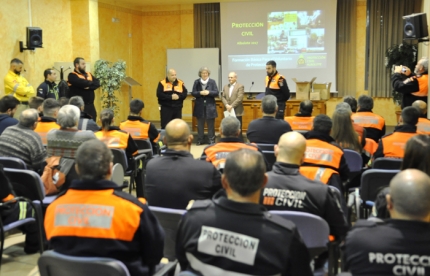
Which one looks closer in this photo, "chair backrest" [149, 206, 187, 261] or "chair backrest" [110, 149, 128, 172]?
"chair backrest" [149, 206, 187, 261]

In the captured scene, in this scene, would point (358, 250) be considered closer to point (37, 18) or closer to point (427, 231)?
point (427, 231)

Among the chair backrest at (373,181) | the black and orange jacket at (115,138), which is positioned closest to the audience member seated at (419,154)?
the chair backrest at (373,181)

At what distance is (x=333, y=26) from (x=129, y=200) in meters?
10.6

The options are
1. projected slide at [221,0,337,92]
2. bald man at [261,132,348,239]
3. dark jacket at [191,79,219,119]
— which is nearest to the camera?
bald man at [261,132,348,239]

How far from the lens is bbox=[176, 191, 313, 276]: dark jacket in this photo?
188 cm

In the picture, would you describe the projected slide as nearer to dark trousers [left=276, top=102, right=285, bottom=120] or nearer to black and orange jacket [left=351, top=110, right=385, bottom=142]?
dark trousers [left=276, top=102, right=285, bottom=120]

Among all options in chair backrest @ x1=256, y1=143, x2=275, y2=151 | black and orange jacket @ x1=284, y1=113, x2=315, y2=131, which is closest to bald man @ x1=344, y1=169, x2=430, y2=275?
chair backrest @ x1=256, y1=143, x2=275, y2=151

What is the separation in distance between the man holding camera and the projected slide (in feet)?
16.5

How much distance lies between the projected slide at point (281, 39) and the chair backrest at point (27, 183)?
362 inches

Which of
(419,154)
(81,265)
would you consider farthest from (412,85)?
(81,265)

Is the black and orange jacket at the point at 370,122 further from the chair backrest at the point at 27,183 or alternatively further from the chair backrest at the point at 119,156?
the chair backrest at the point at 27,183

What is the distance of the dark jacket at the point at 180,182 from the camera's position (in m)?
3.01

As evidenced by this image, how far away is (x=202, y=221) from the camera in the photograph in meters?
1.97

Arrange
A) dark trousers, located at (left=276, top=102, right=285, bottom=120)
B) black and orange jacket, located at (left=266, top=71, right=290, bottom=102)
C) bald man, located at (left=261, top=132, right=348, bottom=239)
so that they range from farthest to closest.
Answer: black and orange jacket, located at (left=266, top=71, right=290, bottom=102) < dark trousers, located at (left=276, top=102, right=285, bottom=120) < bald man, located at (left=261, top=132, right=348, bottom=239)
